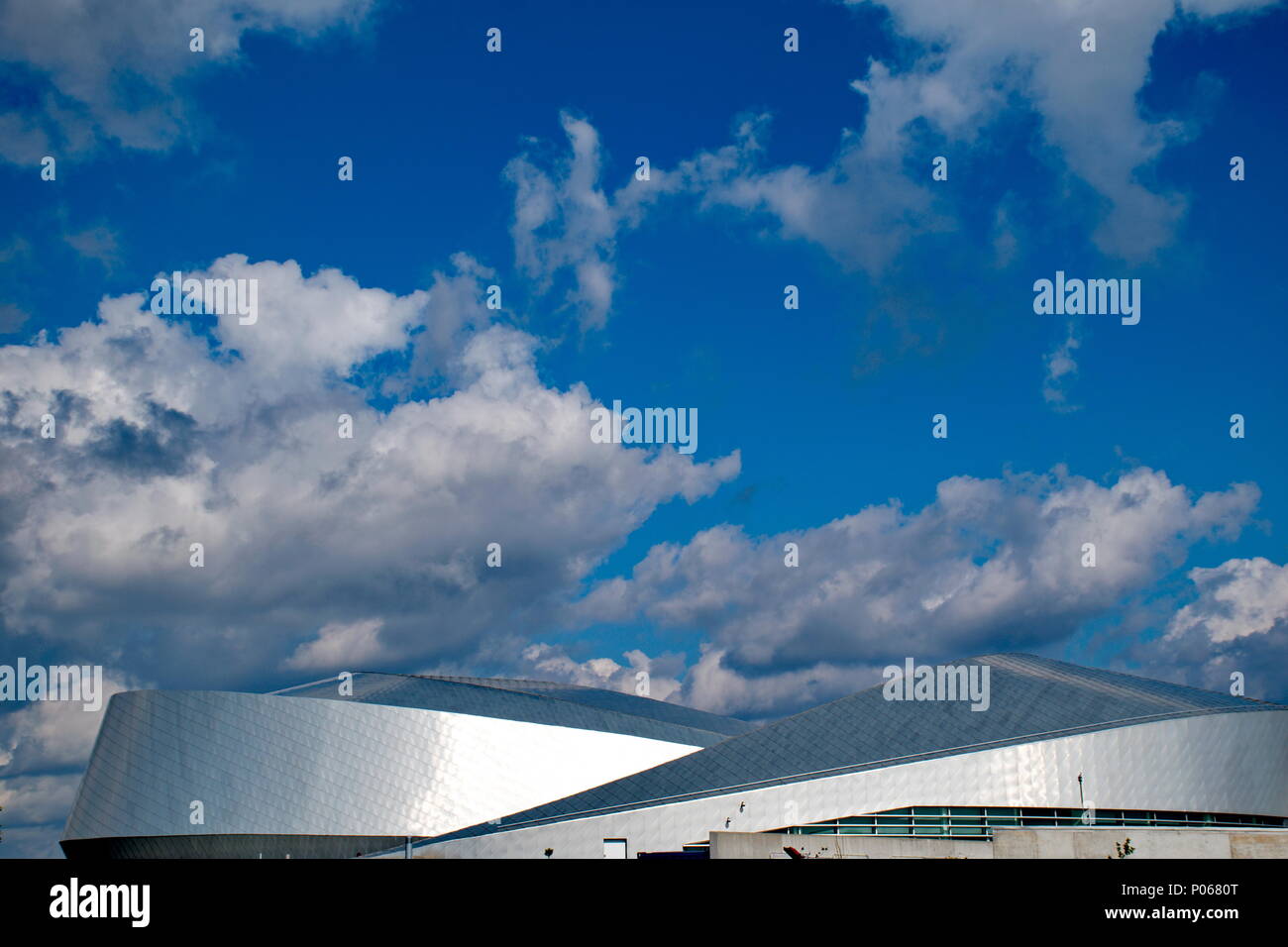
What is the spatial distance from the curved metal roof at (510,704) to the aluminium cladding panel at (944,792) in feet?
72.4

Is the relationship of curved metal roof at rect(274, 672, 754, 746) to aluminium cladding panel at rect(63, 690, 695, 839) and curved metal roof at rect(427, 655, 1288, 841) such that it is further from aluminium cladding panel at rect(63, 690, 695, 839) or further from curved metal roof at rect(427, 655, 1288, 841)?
curved metal roof at rect(427, 655, 1288, 841)

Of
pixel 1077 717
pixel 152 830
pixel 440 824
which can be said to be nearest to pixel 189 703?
pixel 152 830

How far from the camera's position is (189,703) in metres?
77.9

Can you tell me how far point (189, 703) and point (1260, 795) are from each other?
72139mm

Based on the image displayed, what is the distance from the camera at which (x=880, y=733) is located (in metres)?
65.6

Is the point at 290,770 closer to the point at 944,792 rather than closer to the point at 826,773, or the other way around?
the point at 826,773

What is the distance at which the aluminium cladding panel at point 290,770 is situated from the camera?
7569cm

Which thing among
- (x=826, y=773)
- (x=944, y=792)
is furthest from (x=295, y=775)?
(x=944, y=792)

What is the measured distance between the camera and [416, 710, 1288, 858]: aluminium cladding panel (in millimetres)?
60281

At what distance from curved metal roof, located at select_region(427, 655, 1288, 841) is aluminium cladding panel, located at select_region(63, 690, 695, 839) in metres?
12.9

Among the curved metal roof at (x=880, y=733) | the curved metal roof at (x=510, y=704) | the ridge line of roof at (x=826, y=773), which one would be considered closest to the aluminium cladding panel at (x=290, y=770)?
the curved metal roof at (x=510, y=704)

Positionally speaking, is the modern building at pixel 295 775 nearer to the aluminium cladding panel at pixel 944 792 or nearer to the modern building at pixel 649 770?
the modern building at pixel 649 770
